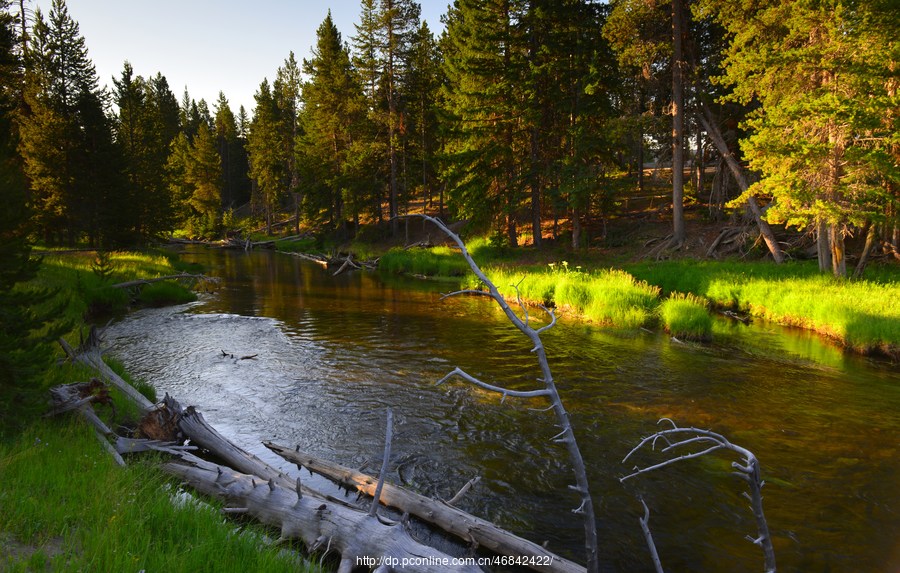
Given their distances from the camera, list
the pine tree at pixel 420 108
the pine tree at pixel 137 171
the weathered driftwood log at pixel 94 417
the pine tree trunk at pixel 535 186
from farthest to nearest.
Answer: the pine tree at pixel 420 108 < the pine tree at pixel 137 171 < the pine tree trunk at pixel 535 186 < the weathered driftwood log at pixel 94 417

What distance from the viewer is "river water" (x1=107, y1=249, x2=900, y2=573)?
5.95 m

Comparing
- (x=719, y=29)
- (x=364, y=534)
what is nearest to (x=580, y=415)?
(x=364, y=534)

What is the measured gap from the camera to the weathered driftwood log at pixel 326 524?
4098mm

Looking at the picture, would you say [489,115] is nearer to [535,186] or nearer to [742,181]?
[535,186]

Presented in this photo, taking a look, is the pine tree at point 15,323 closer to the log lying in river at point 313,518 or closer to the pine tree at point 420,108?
the log lying in river at point 313,518

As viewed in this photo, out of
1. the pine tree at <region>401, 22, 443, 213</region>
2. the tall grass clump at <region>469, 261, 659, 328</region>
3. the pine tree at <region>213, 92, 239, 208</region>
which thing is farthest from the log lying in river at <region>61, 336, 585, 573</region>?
the pine tree at <region>213, 92, 239, 208</region>

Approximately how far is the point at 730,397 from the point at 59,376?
39.6 feet

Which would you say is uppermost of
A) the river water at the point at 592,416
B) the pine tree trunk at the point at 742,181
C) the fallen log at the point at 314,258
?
the pine tree trunk at the point at 742,181

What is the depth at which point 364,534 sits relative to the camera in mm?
4449

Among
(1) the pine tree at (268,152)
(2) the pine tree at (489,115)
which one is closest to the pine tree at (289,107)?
(1) the pine tree at (268,152)

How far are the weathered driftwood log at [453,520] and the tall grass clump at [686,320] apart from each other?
12.0 metres

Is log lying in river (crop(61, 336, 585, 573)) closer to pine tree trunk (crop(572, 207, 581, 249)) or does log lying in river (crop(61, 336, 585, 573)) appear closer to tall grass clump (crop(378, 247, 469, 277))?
tall grass clump (crop(378, 247, 469, 277))

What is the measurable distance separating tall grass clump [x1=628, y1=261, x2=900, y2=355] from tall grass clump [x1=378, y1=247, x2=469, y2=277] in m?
11.4

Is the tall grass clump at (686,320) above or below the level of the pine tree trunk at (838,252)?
below
